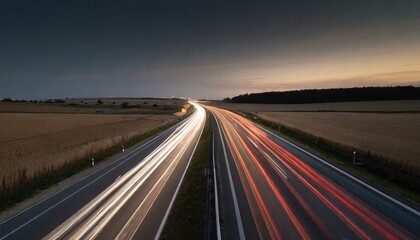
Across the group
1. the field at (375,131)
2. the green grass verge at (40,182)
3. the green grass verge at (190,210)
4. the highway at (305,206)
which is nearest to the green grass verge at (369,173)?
the highway at (305,206)

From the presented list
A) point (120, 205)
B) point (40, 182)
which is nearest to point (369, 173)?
point (120, 205)

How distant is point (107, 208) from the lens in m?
13.5

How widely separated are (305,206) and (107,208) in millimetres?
9206

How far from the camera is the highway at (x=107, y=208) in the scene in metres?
11.1

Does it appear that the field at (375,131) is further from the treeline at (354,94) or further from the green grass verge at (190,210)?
the treeline at (354,94)

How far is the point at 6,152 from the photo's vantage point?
27.3m

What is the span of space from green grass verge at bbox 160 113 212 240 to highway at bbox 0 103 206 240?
0.39m

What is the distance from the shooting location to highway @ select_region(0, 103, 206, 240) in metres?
11.1

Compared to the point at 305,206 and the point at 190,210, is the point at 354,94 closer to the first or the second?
the point at 305,206

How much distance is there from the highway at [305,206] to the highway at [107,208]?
3.04 meters

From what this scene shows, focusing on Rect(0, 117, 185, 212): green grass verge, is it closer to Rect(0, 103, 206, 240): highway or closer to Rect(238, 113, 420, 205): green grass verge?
Rect(0, 103, 206, 240): highway

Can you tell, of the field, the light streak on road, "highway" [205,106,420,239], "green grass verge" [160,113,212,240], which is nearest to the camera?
"highway" [205,106,420,239]

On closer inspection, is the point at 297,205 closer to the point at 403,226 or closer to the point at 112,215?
the point at 403,226

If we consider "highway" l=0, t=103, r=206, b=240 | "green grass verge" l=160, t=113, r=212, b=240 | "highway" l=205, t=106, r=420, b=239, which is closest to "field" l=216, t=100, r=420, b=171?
"highway" l=205, t=106, r=420, b=239
